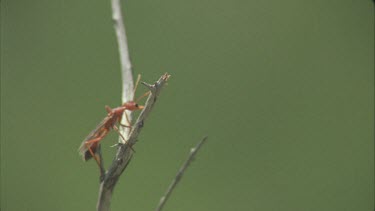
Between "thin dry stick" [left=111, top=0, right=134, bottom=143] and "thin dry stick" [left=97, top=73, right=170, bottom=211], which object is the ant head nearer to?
"thin dry stick" [left=111, top=0, right=134, bottom=143]

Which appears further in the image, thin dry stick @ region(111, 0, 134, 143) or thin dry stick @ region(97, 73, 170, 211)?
thin dry stick @ region(111, 0, 134, 143)

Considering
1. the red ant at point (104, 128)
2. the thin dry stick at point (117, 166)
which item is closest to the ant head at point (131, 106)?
the red ant at point (104, 128)

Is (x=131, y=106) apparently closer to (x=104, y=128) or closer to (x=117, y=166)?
(x=104, y=128)

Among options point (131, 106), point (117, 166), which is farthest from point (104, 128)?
point (117, 166)

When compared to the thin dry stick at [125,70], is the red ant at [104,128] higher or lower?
lower

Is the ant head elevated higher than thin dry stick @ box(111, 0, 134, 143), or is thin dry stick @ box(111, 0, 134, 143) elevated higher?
thin dry stick @ box(111, 0, 134, 143)

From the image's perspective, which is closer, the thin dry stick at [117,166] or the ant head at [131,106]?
the thin dry stick at [117,166]

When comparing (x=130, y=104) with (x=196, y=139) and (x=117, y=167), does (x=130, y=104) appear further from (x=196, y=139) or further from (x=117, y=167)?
(x=196, y=139)

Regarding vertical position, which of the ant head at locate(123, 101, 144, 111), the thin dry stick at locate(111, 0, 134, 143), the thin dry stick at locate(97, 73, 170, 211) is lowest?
the thin dry stick at locate(97, 73, 170, 211)

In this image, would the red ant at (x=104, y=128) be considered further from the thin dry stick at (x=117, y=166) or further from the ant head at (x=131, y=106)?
the thin dry stick at (x=117, y=166)

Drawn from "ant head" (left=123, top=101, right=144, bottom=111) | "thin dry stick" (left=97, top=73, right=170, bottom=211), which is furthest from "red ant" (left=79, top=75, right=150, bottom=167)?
"thin dry stick" (left=97, top=73, right=170, bottom=211)

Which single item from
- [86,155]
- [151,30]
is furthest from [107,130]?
[151,30]
